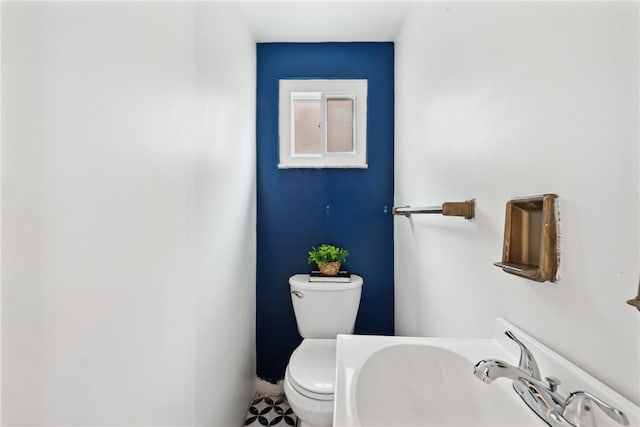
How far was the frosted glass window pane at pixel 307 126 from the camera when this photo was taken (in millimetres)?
2010

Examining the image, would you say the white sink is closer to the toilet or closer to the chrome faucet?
the chrome faucet

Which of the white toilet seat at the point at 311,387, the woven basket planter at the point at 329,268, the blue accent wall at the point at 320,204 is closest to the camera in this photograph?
the white toilet seat at the point at 311,387

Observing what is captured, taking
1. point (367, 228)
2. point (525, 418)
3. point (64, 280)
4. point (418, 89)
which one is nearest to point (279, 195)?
point (367, 228)

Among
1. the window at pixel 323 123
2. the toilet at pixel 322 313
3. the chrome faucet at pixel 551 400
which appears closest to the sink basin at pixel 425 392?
the chrome faucet at pixel 551 400

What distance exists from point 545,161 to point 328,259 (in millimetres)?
1313

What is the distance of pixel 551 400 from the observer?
0.45 metres

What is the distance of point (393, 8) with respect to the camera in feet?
5.23

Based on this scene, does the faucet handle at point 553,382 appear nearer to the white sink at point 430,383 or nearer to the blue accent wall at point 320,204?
the white sink at point 430,383

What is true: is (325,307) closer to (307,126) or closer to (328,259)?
(328,259)

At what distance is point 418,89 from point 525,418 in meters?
1.31

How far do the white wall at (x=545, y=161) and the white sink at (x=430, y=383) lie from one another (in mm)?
87

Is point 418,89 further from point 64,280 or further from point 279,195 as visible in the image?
point 64,280

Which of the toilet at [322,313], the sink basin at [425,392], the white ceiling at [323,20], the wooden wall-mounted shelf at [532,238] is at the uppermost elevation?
the white ceiling at [323,20]

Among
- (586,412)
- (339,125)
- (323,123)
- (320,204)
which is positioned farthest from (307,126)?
(586,412)
